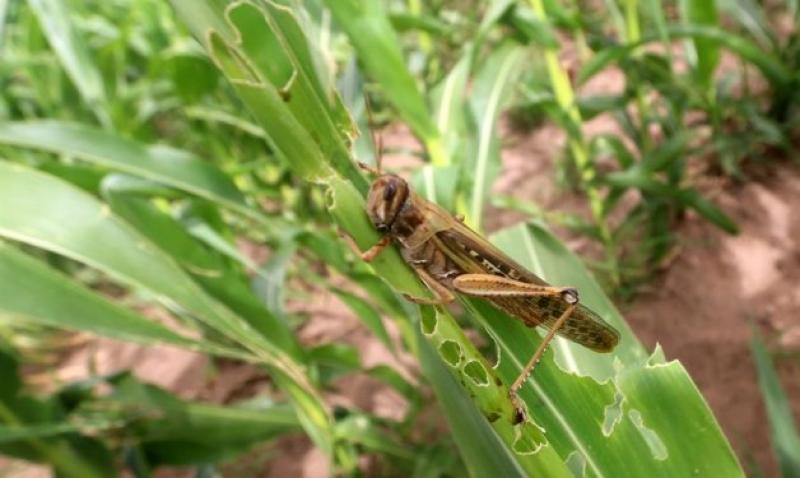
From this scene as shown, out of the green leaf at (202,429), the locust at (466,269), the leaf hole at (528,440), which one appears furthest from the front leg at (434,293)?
the green leaf at (202,429)

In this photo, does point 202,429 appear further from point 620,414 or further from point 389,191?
point 620,414

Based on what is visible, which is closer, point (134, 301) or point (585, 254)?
point (585, 254)

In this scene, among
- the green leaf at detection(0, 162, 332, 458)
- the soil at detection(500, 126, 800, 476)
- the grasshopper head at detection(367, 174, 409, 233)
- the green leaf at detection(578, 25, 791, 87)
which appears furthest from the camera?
the green leaf at detection(578, 25, 791, 87)

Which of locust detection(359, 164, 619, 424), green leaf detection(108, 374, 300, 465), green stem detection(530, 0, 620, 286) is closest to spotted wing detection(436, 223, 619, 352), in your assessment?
locust detection(359, 164, 619, 424)

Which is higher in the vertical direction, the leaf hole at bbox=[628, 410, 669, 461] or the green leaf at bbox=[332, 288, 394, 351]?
the green leaf at bbox=[332, 288, 394, 351]

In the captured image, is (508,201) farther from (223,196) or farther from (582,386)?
(582,386)

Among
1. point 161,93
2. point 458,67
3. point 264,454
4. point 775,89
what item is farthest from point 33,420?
point 775,89

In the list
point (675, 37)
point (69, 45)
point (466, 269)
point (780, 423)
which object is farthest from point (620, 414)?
point (69, 45)

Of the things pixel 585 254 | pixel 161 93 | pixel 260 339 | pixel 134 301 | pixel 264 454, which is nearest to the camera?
pixel 260 339

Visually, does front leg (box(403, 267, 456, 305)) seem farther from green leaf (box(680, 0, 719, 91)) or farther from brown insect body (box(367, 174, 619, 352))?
green leaf (box(680, 0, 719, 91))
